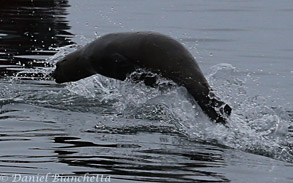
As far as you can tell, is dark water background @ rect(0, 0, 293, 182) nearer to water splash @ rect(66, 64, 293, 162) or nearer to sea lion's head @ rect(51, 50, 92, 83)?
water splash @ rect(66, 64, 293, 162)

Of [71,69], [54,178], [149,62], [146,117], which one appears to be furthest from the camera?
[71,69]

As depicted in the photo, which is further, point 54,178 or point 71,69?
point 71,69

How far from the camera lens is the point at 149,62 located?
32.6 feet

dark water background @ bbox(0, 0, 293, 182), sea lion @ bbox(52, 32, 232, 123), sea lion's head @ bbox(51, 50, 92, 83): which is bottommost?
dark water background @ bbox(0, 0, 293, 182)

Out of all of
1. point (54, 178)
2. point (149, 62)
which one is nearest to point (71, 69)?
point (149, 62)

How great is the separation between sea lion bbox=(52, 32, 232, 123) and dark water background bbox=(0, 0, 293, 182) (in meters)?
0.17

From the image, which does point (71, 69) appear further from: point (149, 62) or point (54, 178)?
point (54, 178)

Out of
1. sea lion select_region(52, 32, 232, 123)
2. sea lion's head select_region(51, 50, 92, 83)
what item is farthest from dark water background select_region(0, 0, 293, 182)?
sea lion's head select_region(51, 50, 92, 83)

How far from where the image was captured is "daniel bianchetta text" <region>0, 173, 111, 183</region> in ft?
25.2

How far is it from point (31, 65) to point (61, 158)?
5.48 meters

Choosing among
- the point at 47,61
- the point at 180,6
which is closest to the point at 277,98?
the point at 47,61

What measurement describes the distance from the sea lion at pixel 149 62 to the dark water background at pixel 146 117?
170 mm

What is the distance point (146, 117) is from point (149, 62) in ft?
2.62

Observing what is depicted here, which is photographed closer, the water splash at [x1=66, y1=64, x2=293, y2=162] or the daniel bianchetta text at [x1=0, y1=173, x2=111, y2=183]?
the daniel bianchetta text at [x1=0, y1=173, x2=111, y2=183]
